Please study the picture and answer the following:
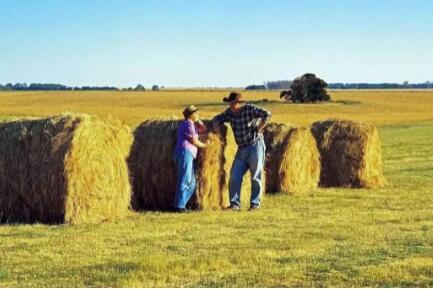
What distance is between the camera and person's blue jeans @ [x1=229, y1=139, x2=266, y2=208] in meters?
13.7

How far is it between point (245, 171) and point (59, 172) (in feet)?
11.2

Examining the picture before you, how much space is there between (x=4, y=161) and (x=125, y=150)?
1.93 metres

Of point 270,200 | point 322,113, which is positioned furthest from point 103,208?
point 322,113

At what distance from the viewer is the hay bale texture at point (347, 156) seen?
1775 cm

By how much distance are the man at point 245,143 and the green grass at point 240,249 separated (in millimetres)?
552

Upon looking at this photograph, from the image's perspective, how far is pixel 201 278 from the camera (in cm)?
790

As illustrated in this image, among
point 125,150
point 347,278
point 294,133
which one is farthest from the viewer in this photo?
point 294,133

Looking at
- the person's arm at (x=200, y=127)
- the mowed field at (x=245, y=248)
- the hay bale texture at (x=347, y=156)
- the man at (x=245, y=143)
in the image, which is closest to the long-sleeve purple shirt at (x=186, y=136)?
the person's arm at (x=200, y=127)

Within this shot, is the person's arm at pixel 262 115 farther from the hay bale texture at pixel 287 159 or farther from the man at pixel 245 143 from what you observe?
the hay bale texture at pixel 287 159

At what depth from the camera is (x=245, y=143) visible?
45.1 feet

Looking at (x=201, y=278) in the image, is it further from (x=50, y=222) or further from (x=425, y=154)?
(x=425, y=154)

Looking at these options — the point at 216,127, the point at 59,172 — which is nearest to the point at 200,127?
the point at 216,127

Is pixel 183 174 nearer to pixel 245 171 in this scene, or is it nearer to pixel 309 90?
pixel 245 171

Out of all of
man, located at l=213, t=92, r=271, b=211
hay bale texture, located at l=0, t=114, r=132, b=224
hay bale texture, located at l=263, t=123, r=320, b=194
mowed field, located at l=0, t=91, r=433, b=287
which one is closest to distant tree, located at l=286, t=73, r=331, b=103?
hay bale texture, located at l=263, t=123, r=320, b=194
